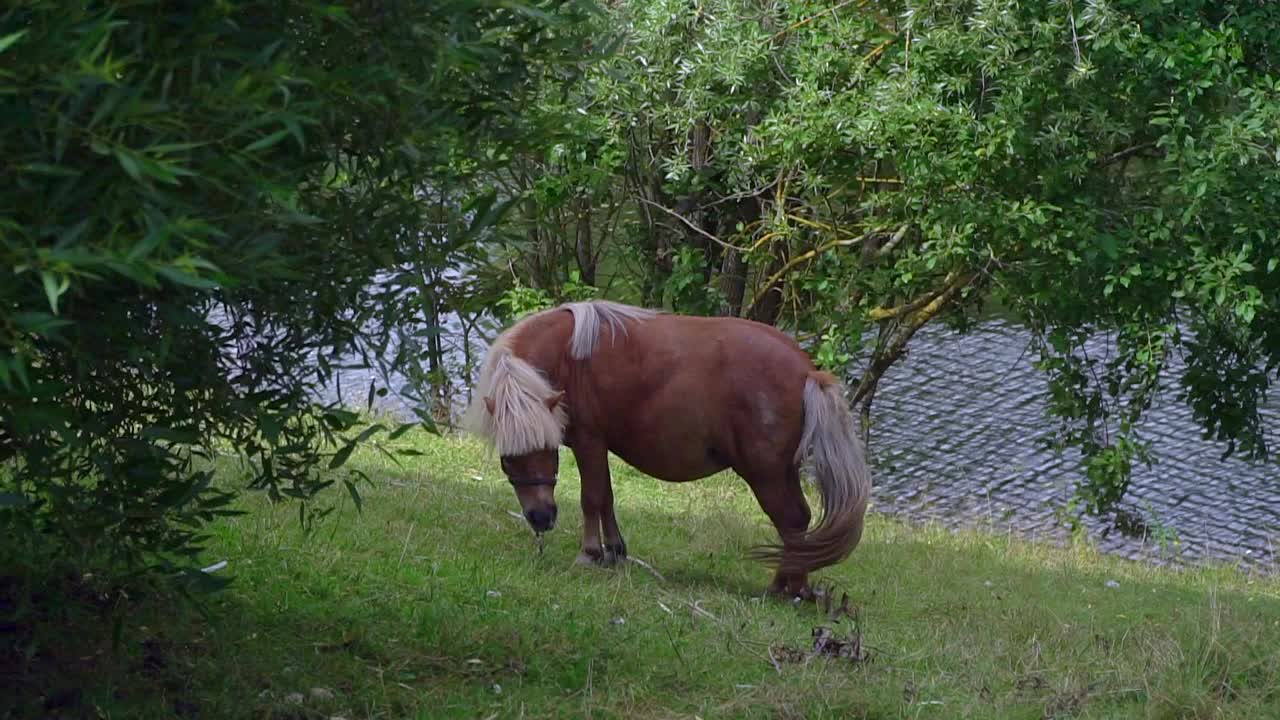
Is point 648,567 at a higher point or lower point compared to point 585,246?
lower

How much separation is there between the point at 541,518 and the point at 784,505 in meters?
1.41

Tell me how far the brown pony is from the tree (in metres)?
3.06

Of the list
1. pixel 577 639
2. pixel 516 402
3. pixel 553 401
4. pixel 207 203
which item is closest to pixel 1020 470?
pixel 553 401

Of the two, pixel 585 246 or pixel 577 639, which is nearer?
pixel 577 639

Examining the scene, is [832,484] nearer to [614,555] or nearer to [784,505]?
[784,505]

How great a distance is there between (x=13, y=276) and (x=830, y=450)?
5537mm

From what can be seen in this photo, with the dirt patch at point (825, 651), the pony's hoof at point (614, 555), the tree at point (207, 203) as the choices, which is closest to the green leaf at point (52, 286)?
the tree at point (207, 203)

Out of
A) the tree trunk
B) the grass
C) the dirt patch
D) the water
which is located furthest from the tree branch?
the dirt patch

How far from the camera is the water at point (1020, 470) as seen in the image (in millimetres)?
15414

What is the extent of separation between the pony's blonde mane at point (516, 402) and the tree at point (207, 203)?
2853mm

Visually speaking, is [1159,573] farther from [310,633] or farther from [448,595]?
[310,633]

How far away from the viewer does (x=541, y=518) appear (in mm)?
8258

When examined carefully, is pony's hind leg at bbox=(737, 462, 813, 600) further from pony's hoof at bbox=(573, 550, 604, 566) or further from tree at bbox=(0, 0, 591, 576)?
tree at bbox=(0, 0, 591, 576)

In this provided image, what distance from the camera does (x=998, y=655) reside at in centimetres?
713
